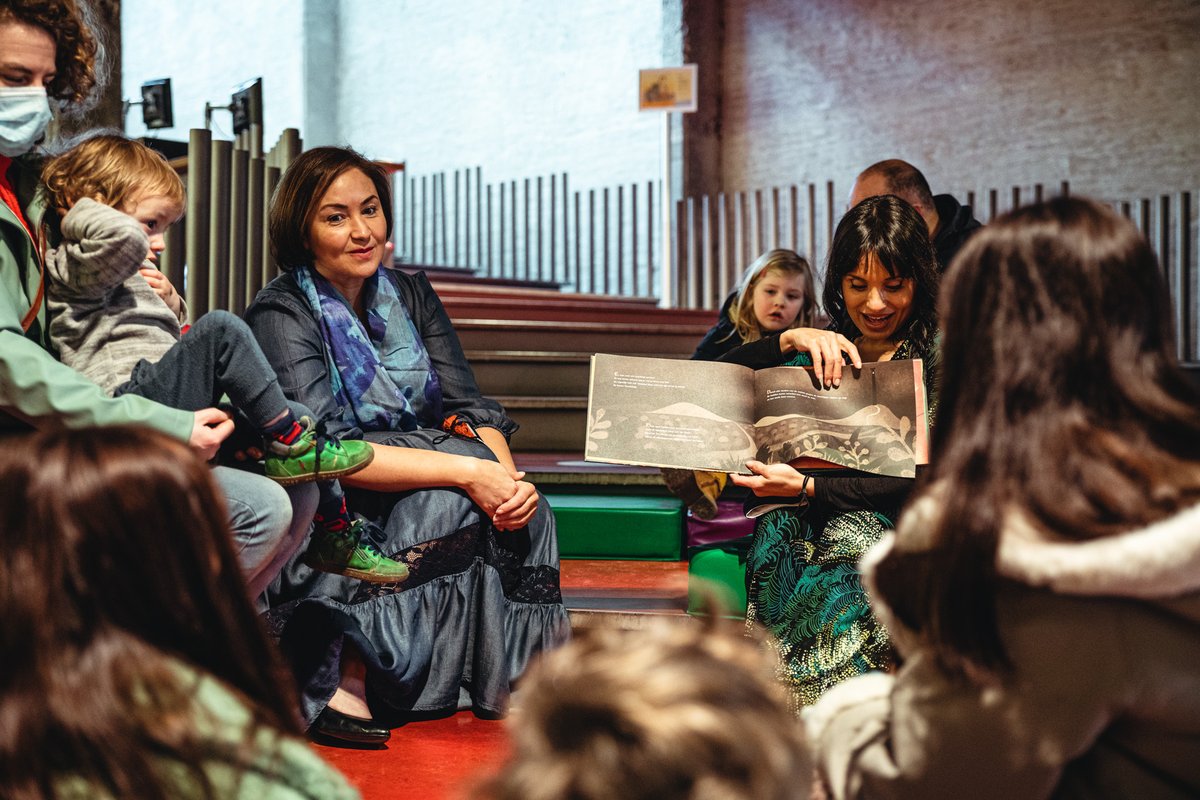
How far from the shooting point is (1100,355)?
1038mm

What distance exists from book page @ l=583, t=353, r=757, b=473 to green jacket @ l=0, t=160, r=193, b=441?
736 mm

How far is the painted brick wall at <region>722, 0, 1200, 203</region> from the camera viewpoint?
24.5 ft

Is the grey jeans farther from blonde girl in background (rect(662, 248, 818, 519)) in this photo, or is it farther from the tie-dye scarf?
Result: blonde girl in background (rect(662, 248, 818, 519))

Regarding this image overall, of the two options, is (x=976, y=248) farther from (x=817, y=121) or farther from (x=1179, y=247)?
(x=817, y=121)

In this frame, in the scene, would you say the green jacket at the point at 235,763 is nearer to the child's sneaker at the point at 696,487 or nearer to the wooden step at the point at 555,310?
the child's sneaker at the point at 696,487

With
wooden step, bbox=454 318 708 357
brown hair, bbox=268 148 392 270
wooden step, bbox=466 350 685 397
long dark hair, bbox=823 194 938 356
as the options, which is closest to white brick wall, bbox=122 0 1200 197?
wooden step, bbox=454 318 708 357

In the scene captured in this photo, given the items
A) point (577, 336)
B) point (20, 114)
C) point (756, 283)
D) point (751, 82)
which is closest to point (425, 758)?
point (20, 114)

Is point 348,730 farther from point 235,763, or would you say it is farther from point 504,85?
point 504,85

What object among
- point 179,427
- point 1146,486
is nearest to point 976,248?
point 1146,486

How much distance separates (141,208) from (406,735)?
1.11 meters

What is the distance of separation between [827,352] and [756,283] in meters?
1.72

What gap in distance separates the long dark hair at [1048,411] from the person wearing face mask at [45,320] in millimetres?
1216

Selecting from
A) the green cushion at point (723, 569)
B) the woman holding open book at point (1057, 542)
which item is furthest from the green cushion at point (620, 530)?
the woman holding open book at point (1057, 542)

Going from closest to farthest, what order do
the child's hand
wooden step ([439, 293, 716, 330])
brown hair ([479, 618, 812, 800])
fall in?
brown hair ([479, 618, 812, 800])
the child's hand
wooden step ([439, 293, 716, 330])
